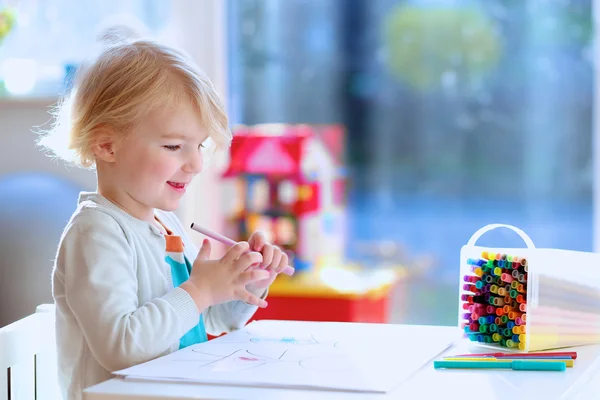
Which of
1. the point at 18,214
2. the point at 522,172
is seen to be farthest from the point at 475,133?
the point at 18,214

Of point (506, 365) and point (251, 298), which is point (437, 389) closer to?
point (506, 365)

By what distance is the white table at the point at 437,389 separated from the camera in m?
0.70

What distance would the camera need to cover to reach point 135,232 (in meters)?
Answer: 0.96

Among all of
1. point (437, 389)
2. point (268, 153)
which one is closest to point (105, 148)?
point (437, 389)

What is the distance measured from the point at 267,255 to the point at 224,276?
0.08 m

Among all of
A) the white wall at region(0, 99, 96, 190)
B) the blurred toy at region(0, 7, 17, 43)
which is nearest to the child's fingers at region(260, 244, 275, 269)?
the white wall at region(0, 99, 96, 190)

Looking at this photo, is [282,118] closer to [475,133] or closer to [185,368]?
[475,133]

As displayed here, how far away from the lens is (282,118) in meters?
2.73

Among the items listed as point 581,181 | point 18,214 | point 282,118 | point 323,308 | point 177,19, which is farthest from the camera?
point 282,118

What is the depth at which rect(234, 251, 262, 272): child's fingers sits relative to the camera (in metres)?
0.94

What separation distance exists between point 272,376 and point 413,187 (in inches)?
76.5

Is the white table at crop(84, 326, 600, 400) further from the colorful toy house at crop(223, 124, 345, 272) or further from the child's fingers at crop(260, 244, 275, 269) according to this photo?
the colorful toy house at crop(223, 124, 345, 272)

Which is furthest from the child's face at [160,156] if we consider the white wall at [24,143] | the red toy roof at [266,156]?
the red toy roof at [266,156]

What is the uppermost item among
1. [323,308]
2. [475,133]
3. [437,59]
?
[437,59]
